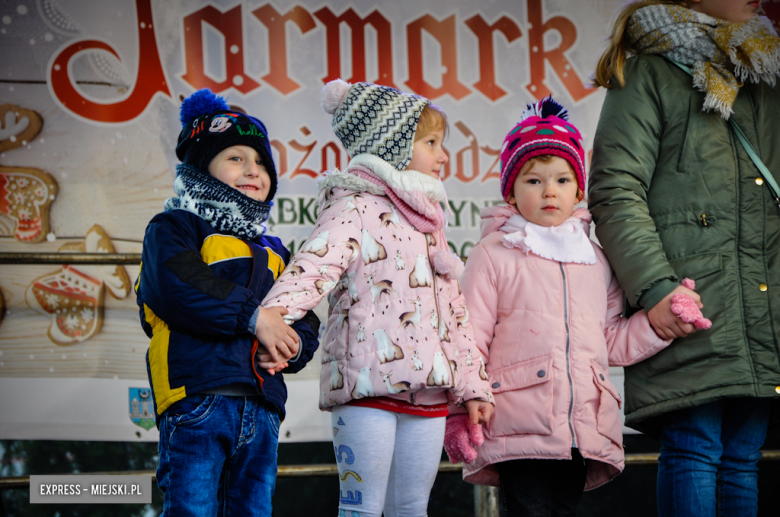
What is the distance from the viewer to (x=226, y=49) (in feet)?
7.74

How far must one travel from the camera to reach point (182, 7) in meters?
2.35

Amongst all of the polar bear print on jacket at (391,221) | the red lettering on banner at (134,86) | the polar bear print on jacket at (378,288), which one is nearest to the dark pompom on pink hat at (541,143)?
the polar bear print on jacket at (391,221)

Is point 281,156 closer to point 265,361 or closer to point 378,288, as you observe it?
point 378,288

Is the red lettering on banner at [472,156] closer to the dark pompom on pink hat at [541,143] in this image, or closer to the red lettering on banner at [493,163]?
the red lettering on banner at [493,163]

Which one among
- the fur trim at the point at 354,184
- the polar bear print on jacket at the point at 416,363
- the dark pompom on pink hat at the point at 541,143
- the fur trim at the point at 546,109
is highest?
the fur trim at the point at 546,109

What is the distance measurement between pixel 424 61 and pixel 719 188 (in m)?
1.23

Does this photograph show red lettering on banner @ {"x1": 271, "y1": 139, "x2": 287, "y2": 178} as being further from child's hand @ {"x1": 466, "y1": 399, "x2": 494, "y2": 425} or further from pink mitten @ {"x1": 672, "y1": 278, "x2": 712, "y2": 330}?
pink mitten @ {"x1": 672, "y1": 278, "x2": 712, "y2": 330}

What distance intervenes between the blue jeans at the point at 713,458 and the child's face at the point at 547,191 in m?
0.50

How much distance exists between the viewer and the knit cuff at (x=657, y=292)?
4.81 feet

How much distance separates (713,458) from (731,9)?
38.6 inches

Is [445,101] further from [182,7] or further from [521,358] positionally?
[521,358]

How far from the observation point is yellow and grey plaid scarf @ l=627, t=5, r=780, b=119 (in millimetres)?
1510

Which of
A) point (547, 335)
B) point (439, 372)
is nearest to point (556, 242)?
point (547, 335)

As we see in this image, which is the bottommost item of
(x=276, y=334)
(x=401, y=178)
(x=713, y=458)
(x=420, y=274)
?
(x=713, y=458)
